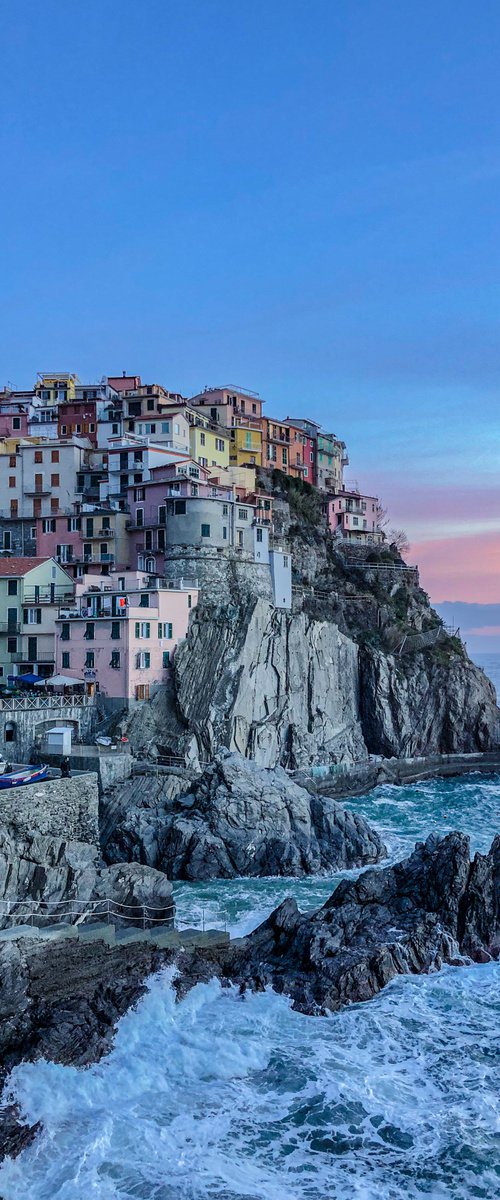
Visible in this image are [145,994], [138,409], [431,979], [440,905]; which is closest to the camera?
[145,994]

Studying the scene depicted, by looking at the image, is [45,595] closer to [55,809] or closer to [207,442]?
[207,442]

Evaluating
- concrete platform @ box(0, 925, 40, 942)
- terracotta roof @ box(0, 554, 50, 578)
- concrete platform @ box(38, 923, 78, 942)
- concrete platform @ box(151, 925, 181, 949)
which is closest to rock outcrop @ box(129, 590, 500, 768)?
terracotta roof @ box(0, 554, 50, 578)

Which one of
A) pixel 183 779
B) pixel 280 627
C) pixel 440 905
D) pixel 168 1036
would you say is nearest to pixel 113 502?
Answer: pixel 280 627

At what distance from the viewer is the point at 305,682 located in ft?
181

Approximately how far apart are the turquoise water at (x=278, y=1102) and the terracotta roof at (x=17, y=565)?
34.9m

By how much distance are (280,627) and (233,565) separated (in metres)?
5.33

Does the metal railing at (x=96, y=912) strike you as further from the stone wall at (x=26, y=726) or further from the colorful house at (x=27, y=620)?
the colorful house at (x=27, y=620)

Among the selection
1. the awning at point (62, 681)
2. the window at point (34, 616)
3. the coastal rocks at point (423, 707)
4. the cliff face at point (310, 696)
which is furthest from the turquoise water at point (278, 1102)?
the coastal rocks at point (423, 707)

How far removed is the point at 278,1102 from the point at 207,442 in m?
56.8

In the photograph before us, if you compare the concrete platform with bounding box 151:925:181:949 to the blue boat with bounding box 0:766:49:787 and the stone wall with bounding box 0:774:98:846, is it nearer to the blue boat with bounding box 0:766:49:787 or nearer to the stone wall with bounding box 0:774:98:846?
the stone wall with bounding box 0:774:98:846

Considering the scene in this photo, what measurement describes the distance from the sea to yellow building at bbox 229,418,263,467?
55.2m

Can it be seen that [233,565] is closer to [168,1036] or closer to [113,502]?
[113,502]

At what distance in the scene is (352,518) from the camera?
80562 millimetres

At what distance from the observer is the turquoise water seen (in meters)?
16.2
